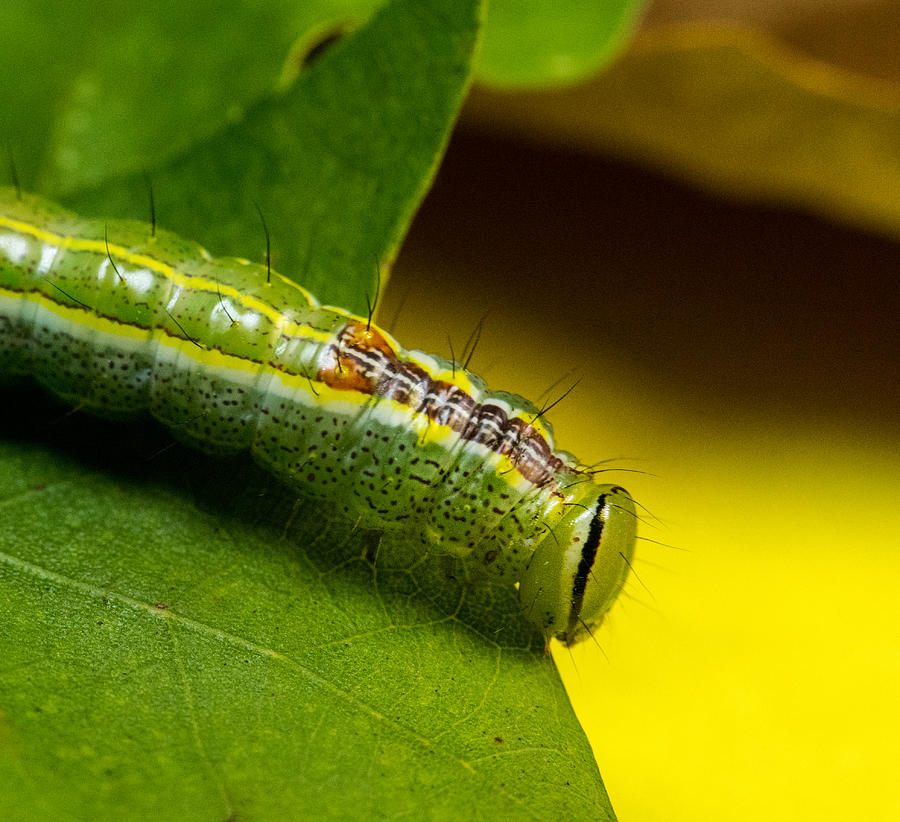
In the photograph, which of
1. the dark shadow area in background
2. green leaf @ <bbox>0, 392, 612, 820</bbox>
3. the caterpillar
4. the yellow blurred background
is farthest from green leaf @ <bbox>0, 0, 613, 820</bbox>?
the dark shadow area in background

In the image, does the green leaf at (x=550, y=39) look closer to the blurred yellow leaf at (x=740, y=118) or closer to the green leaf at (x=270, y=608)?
the blurred yellow leaf at (x=740, y=118)

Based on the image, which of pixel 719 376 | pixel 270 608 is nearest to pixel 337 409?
pixel 270 608

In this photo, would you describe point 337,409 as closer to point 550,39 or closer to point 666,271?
point 550,39

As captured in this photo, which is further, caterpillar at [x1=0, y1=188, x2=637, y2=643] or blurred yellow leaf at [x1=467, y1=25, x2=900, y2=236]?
blurred yellow leaf at [x1=467, y1=25, x2=900, y2=236]

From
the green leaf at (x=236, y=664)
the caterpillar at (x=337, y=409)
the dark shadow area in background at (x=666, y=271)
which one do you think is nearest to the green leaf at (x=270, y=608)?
the green leaf at (x=236, y=664)

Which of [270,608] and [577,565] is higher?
[577,565]

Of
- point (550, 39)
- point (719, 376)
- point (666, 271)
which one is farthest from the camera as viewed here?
point (666, 271)

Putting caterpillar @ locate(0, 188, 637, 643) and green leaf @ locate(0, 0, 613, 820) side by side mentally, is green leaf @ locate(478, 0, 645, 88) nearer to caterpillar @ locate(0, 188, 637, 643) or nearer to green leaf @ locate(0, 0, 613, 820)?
green leaf @ locate(0, 0, 613, 820)
